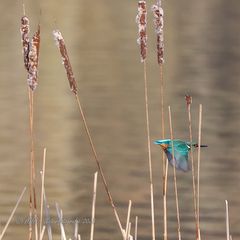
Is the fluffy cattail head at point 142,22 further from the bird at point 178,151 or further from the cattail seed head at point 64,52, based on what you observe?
the bird at point 178,151

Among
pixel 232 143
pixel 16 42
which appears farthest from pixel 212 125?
pixel 16 42

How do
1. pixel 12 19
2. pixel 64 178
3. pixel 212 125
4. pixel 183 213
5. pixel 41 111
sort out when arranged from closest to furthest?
1. pixel 183 213
2. pixel 64 178
3. pixel 212 125
4. pixel 41 111
5. pixel 12 19

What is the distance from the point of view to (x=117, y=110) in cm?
1502

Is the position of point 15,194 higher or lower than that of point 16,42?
lower

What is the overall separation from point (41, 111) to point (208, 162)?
3.76m

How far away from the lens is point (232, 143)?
12617 mm

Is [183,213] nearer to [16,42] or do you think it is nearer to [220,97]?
[220,97]

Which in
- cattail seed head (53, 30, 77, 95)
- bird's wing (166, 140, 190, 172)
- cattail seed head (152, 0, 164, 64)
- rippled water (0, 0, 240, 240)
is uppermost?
rippled water (0, 0, 240, 240)

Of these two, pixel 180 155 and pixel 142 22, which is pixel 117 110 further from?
pixel 142 22

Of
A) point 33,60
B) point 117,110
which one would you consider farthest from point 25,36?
point 117,110

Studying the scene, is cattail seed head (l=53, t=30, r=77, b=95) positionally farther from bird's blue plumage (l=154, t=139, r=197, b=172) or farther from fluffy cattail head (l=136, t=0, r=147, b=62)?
bird's blue plumage (l=154, t=139, r=197, b=172)

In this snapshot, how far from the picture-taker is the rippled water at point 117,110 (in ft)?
31.1

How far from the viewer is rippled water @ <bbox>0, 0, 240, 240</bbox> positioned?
949cm

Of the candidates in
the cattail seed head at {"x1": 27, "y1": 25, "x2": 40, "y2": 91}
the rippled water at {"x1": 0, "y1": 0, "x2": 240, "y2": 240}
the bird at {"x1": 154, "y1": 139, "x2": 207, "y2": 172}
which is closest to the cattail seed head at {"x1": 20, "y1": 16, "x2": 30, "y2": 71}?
the cattail seed head at {"x1": 27, "y1": 25, "x2": 40, "y2": 91}
